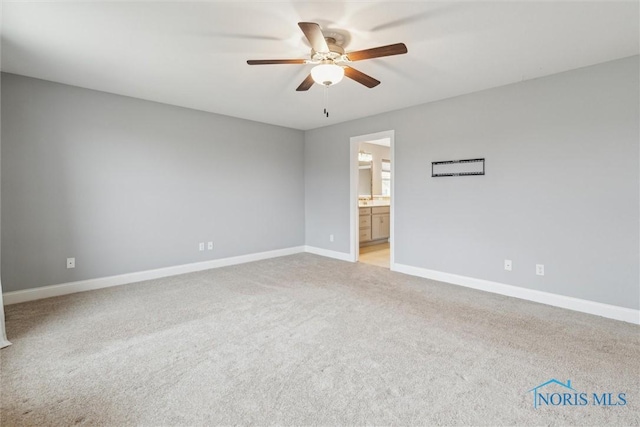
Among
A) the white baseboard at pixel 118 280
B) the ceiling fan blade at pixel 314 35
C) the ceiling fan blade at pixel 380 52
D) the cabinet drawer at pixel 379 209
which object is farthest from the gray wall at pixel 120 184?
the ceiling fan blade at pixel 380 52

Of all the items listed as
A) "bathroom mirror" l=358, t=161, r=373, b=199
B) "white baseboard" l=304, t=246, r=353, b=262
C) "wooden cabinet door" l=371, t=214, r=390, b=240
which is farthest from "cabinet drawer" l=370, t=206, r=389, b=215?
"white baseboard" l=304, t=246, r=353, b=262


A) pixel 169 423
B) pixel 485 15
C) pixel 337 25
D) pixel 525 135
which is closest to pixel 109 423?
pixel 169 423

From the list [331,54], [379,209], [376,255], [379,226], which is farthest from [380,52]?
[379,226]

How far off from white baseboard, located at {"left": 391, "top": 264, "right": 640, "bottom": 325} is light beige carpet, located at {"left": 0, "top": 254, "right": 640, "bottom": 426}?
0.18 m

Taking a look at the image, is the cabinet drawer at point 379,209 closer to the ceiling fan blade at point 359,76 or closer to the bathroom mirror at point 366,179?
the bathroom mirror at point 366,179

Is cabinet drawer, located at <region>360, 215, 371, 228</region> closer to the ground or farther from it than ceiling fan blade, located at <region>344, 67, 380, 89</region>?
closer to the ground

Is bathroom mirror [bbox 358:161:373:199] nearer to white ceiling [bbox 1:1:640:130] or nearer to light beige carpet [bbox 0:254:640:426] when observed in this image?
white ceiling [bbox 1:1:640:130]

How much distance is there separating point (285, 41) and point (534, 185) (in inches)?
118

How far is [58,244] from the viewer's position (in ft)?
11.6

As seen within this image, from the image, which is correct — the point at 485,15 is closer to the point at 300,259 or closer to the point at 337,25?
the point at 337,25

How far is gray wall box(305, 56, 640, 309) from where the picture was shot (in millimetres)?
2830

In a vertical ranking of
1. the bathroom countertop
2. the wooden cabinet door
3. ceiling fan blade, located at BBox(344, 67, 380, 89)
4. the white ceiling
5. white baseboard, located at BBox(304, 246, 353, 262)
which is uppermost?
the white ceiling

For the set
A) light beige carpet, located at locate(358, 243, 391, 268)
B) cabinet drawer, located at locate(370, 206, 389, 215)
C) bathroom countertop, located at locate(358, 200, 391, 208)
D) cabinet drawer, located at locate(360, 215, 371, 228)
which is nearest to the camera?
light beige carpet, located at locate(358, 243, 391, 268)

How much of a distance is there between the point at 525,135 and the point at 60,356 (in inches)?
187
